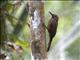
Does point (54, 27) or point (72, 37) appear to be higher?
point (54, 27)

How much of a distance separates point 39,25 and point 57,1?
7.47ft

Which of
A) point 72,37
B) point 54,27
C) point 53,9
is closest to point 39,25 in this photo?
point 54,27

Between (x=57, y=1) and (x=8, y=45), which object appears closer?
(x=8, y=45)

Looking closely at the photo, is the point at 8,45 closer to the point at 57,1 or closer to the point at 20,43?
the point at 20,43

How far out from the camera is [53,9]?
3.54 metres

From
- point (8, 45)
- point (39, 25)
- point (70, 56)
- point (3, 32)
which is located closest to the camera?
point (39, 25)

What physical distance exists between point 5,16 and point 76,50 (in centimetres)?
184

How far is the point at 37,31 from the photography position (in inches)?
59.9

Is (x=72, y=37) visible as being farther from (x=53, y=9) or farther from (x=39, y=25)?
(x=39, y=25)

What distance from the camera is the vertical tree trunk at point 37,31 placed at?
152 centimetres

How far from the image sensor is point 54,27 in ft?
5.13

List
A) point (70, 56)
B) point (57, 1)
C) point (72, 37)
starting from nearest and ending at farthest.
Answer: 1. point (72, 37)
2. point (70, 56)
3. point (57, 1)

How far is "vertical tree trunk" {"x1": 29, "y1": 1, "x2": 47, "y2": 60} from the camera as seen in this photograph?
1521 mm

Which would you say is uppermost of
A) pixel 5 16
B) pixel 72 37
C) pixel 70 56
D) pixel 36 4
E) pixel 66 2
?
pixel 36 4
